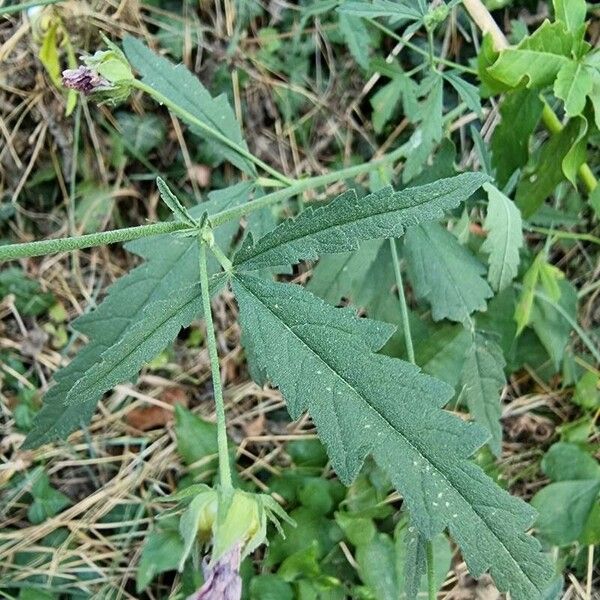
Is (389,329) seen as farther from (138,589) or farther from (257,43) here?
(257,43)

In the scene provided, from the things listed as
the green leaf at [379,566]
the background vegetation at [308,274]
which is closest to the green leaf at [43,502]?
the background vegetation at [308,274]

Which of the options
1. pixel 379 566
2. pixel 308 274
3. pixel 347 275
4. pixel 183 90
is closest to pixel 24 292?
pixel 308 274

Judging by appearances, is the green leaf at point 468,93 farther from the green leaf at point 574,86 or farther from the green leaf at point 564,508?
the green leaf at point 564,508

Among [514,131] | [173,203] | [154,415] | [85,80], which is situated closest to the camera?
[173,203]

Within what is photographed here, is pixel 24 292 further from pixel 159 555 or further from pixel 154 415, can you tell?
pixel 159 555

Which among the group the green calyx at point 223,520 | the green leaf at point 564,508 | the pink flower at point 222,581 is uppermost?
the green calyx at point 223,520

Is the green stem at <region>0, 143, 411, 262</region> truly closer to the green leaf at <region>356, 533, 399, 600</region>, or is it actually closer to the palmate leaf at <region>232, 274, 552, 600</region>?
the palmate leaf at <region>232, 274, 552, 600</region>
